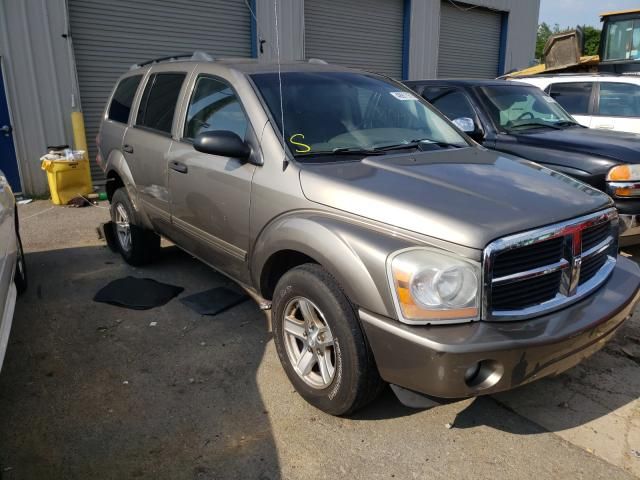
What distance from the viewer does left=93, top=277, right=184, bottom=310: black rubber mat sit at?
440cm

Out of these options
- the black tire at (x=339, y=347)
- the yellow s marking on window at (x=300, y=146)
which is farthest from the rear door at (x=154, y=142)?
the black tire at (x=339, y=347)

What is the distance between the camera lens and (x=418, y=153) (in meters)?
3.29

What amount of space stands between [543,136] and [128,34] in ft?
24.3

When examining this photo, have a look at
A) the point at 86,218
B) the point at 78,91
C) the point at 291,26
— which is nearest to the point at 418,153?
the point at 86,218

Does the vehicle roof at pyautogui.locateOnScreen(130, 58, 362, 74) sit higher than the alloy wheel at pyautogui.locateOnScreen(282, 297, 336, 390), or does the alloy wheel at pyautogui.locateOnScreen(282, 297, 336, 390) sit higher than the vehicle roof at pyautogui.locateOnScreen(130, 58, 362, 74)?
the vehicle roof at pyautogui.locateOnScreen(130, 58, 362, 74)

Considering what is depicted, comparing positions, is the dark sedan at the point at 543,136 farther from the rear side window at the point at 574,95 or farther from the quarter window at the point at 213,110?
the quarter window at the point at 213,110

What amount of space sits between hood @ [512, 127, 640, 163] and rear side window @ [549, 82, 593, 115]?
1.83 meters

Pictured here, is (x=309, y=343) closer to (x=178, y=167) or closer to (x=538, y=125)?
(x=178, y=167)

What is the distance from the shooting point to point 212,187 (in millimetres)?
3574

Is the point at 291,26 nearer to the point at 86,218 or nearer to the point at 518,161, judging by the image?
the point at 86,218

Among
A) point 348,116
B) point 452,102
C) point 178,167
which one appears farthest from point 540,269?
point 452,102

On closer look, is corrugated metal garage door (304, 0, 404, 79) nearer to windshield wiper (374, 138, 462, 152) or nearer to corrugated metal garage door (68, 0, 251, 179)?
corrugated metal garage door (68, 0, 251, 179)

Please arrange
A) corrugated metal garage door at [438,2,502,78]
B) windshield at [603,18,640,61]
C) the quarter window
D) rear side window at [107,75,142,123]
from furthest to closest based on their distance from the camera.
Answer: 1. corrugated metal garage door at [438,2,502,78]
2. windshield at [603,18,640,61]
3. rear side window at [107,75,142,123]
4. the quarter window

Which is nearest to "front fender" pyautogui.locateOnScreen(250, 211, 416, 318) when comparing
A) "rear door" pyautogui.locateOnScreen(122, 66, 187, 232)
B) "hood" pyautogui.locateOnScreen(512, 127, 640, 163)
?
"rear door" pyautogui.locateOnScreen(122, 66, 187, 232)
